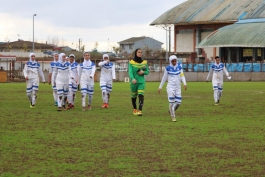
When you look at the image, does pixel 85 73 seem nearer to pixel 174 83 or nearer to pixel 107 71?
pixel 107 71

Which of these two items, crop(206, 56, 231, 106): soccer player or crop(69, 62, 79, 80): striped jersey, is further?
crop(206, 56, 231, 106): soccer player

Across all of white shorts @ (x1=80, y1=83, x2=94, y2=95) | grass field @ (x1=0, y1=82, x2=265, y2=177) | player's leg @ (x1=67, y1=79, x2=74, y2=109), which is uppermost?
white shorts @ (x1=80, y1=83, x2=94, y2=95)

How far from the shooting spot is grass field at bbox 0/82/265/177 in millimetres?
11766

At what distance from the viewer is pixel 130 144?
1501 centimetres

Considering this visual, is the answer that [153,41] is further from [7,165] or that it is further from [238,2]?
[7,165]

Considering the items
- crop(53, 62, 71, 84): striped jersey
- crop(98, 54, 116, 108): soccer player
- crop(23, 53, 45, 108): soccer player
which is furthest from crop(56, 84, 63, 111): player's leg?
crop(98, 54, 116, 108): soccer player

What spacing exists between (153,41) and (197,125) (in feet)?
495

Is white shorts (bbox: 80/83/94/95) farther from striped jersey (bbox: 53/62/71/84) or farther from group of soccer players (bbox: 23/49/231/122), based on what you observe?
striped jersey (bbox: 53/62/71/84)

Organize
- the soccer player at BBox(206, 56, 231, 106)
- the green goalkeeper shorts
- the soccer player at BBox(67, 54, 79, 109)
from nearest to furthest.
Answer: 1. the green goalkeeper shorts
2. the soccer player at BBox(67, 54, 79, 109)
3. the soccer player at BBox(206, 56, 231, 106)

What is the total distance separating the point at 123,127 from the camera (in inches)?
743

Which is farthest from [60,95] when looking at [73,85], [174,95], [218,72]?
[218,72]

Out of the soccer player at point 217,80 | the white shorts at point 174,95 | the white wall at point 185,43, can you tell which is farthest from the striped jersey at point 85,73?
the white wall at point 185,43

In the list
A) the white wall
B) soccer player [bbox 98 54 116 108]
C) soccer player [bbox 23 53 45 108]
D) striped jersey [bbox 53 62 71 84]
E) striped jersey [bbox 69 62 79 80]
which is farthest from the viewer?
the white wall

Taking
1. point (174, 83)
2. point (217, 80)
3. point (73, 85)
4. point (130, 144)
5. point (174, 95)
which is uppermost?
point (174, 83)
